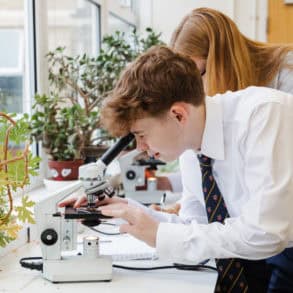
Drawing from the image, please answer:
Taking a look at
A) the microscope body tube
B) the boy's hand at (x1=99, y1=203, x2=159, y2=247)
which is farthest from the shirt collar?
the microscope body tube

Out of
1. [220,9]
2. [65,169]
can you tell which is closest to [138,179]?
[65,169]

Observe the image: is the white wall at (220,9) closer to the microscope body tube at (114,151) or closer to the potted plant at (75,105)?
the potted plant at (75,105)

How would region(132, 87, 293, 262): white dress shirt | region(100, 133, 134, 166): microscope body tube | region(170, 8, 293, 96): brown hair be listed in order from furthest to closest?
region(170, 8, 293, 96): brown hair, region(100, 133, 134, 166): microscope body tube, region(132, 87, 293, 262): white dress shirt

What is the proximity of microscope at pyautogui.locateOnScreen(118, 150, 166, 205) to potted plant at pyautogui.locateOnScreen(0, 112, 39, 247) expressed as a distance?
931mm

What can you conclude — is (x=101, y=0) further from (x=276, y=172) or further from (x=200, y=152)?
(x=276, y=172)

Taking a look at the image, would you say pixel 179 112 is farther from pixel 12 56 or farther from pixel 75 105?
pixel 12 56

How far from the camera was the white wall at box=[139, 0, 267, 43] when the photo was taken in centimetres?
396

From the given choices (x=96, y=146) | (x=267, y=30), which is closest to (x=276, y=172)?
(x=96, y=146)

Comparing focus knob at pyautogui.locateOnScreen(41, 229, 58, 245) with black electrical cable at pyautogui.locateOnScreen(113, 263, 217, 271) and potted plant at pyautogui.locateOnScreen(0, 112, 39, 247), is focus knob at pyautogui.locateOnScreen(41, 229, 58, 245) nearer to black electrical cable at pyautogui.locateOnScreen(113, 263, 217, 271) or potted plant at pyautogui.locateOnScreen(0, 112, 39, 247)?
potted plant at pyautogui.locateOnScreen(0, 112, 39, 247)

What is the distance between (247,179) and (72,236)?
486 millimetres

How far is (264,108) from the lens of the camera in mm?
1237

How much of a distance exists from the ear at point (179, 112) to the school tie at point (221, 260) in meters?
0.15

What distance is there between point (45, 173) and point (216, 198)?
1226 mm

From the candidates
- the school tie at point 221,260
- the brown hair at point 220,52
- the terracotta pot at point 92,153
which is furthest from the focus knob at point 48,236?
the terracotta pot at point 92,153
